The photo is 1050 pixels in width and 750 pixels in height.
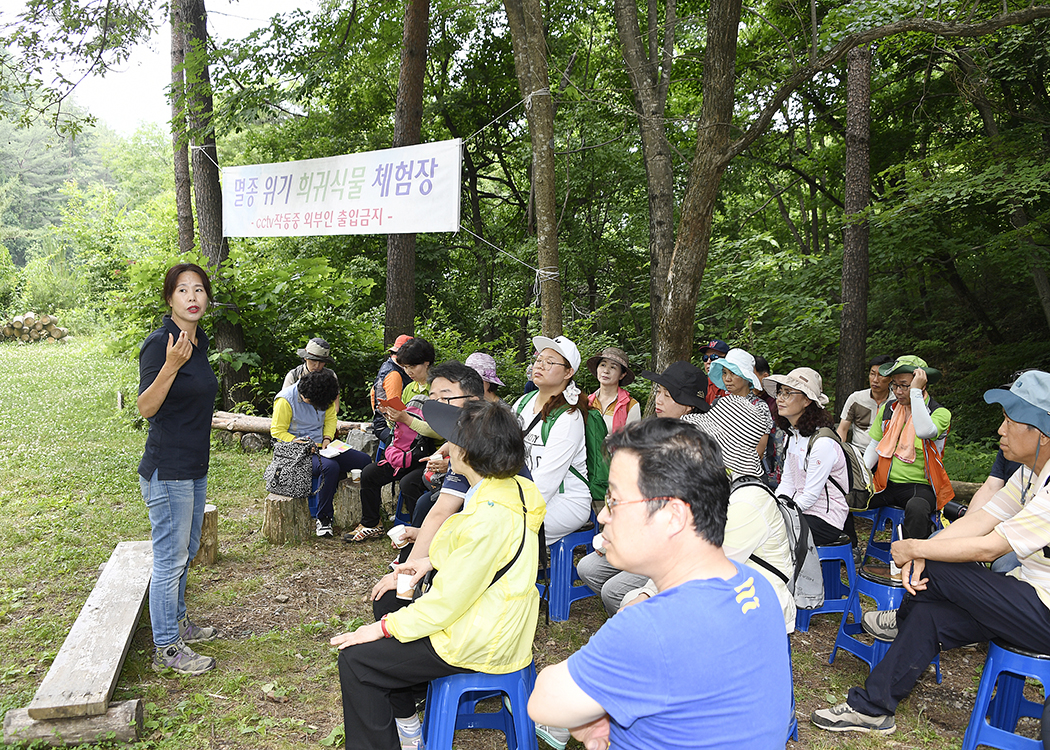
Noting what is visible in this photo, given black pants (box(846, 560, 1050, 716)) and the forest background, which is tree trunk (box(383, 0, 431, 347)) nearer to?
the forest background

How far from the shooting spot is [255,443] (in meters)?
Result: 7.57

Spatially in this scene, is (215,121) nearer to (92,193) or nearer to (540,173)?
(540,173)

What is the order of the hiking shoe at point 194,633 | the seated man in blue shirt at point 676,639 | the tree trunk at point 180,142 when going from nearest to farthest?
the seated man in blue shirt at point 676,639, the hiking shoe at point 194,633, the tree trunk at point 180,142

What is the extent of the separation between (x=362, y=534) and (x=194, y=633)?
5.43 ft

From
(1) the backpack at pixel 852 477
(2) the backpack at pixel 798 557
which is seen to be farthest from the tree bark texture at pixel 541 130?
(2) the backpack at pixel 798 557

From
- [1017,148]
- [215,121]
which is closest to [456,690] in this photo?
[215,121]

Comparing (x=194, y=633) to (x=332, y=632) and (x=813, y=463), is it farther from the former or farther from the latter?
(x=813, y=463)

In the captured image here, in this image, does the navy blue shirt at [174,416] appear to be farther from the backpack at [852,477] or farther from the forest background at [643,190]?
the backpack at [852,477]

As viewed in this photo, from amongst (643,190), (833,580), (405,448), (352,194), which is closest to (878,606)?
(833,580)

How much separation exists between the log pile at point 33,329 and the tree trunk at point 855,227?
70.6 ft

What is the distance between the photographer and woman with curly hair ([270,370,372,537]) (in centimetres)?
495

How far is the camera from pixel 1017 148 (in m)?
6.95

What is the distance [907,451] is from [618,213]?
7645 mm

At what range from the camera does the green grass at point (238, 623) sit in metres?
2.88
